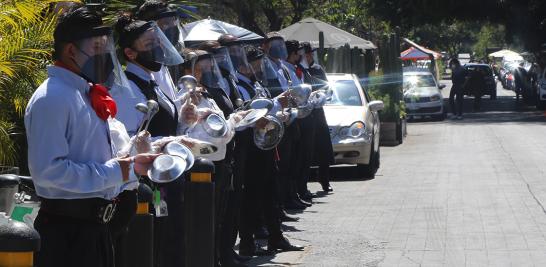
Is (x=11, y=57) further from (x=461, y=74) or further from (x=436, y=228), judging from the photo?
(x=461, y=74)

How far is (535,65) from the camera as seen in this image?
146 feet

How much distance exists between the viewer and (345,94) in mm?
17516

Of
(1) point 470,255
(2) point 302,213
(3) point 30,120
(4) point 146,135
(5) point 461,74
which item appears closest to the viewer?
(3) point 30,120

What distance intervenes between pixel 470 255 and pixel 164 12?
362 cm

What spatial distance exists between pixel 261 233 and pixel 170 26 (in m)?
3.24

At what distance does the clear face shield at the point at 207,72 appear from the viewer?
8172 mm

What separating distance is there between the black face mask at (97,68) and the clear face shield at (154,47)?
1.42 meters

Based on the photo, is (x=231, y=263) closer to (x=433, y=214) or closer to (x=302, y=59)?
(x=433, y=214)

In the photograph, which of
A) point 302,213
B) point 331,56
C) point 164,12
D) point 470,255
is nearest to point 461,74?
point 331,56

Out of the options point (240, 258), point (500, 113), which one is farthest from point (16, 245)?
point (500, 113)

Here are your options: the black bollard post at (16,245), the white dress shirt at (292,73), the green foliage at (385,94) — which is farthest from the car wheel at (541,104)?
the black bollard post at (16,245)

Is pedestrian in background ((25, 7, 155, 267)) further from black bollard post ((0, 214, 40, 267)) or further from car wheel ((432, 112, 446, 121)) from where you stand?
car wheel ((432, 112, 446, 121))

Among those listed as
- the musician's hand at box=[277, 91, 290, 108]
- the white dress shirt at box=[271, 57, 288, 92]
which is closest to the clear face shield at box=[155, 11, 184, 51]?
the musician's hand at box=[277, 91, 290, 108]

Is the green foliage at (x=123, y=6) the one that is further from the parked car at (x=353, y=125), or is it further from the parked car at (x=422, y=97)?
the parked car at (x=422, y=97)
